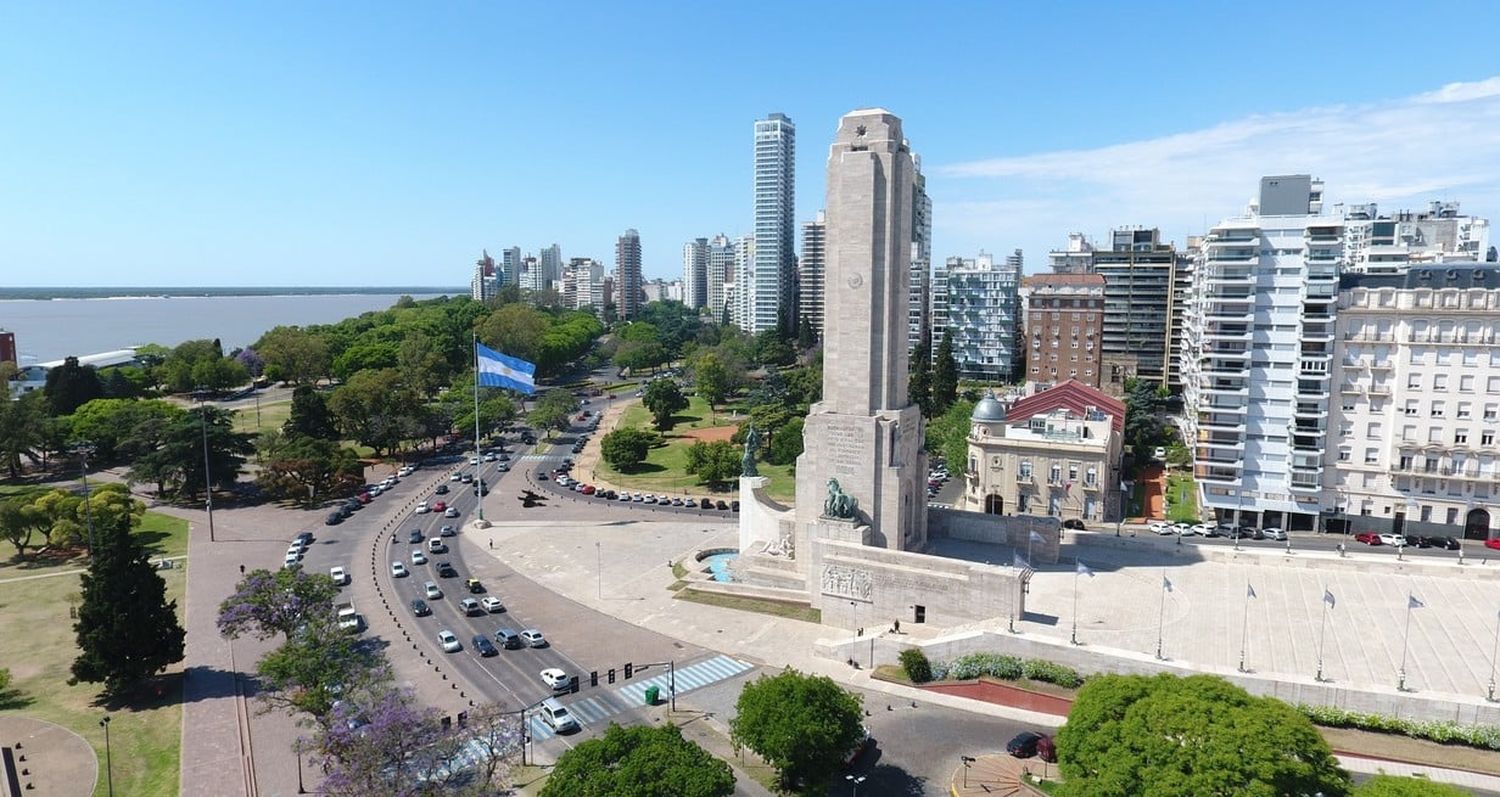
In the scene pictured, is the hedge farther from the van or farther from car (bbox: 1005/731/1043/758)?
the van

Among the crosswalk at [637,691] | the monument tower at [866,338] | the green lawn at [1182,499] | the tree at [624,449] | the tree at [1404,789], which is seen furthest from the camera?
the tree at [624,449]

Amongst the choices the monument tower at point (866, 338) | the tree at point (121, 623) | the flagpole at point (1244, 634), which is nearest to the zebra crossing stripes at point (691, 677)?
the monument tower at point (866, 338)

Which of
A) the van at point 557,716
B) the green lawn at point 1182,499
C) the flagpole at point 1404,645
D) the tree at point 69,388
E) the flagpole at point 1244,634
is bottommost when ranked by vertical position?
the van at point 557,716

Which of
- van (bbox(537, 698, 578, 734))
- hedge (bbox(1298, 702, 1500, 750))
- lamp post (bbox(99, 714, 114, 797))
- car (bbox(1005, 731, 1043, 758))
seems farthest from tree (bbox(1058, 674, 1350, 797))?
lamp post (bbox(99, 714, 114, 797))

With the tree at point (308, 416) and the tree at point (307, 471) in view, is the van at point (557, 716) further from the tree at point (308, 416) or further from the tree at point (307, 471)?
the tree at point (308, 416)

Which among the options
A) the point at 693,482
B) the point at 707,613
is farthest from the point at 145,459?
the point at 707,613

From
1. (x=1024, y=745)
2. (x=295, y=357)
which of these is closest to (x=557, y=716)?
(x=1024, y=745)
